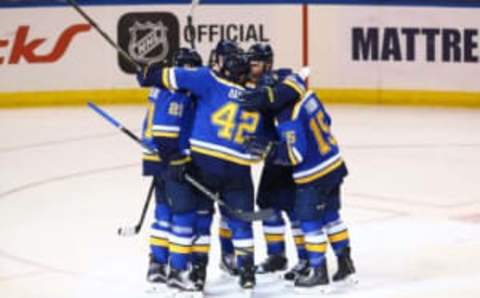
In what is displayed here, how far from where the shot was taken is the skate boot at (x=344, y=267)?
24.4 feet

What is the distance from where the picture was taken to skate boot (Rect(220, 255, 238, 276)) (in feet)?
25.0

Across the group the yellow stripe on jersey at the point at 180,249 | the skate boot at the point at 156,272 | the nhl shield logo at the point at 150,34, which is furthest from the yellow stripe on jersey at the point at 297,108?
the nhl shield logo at the point at 150,34

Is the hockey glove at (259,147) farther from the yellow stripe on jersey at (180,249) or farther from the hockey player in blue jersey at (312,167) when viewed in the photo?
the yellow stripe on jersey at (180,249)

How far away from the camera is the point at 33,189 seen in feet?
33.3

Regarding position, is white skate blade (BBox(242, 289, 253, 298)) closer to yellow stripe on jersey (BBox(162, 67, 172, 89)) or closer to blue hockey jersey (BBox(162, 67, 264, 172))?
blue hockey jersey (BBox(162, 67, 264, 172))

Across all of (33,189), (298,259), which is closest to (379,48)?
(33,189)

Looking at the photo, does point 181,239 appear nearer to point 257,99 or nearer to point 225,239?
point 225,239

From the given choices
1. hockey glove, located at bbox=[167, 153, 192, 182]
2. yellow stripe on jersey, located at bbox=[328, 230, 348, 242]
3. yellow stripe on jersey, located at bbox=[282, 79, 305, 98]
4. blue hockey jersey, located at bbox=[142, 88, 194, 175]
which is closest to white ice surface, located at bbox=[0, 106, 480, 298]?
yellow stripe on jersey, located at bbox=[328, 230, 348, 242]

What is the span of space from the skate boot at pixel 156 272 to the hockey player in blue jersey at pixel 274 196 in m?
0.52

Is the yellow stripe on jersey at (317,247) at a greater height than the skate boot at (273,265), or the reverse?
the yellow stripe on jersey at (317,247)

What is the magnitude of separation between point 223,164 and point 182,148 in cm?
27

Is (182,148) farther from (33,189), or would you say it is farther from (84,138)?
(84,138)

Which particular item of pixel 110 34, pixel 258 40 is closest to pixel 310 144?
pixel 258 40

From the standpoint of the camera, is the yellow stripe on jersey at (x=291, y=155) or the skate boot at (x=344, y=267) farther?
the skate boot at (x=344, y=267)
